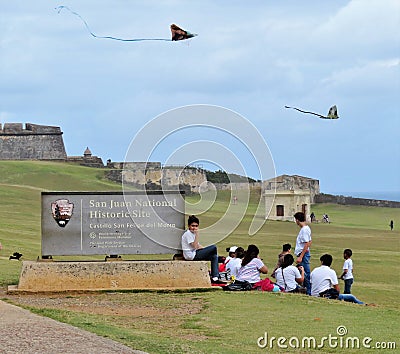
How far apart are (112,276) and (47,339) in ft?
20.9

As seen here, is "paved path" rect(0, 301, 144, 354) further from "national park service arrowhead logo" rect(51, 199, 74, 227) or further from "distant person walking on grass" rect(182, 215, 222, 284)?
"distant person walking on grass" rect(182, 215, 222, 284)

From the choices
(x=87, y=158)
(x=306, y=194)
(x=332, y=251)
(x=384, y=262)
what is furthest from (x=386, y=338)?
(x=87, y=158)

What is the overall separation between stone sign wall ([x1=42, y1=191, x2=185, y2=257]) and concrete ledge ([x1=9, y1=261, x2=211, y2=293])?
1.69 feet

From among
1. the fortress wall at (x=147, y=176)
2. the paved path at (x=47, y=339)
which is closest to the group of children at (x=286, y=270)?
the paved path at (x=47, y=339)

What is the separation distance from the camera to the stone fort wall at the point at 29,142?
3231 inches

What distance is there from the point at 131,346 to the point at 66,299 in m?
5.70

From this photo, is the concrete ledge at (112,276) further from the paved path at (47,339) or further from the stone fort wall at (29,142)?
the stone fort wall at (29,142)

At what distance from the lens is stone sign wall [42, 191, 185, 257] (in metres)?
16.3

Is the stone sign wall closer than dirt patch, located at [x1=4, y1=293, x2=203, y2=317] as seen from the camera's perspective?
No

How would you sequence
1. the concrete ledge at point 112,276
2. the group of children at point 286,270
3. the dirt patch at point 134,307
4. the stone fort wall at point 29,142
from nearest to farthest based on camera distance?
the dirt patch at point 134,307 < the group of children at point 286,270 < the concrete ledge at point 112,276 < the stone fort wall at point 29,142

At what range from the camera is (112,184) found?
206ft

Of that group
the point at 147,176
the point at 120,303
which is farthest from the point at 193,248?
the point at 147,176

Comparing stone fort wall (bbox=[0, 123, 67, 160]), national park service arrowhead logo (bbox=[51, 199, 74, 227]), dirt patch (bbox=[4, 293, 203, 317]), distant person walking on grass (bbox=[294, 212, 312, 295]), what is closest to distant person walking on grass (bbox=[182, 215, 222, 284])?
dirt patch (bbox=[4, 293, 203, 317])

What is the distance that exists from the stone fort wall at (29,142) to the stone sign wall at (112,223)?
65.7 m
